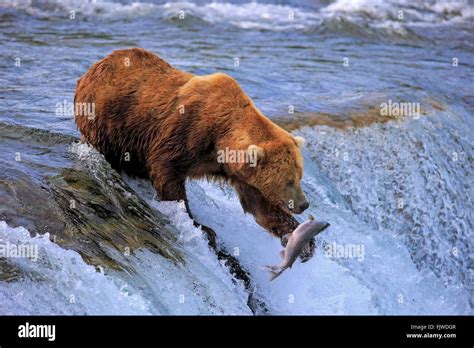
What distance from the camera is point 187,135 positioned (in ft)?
21.4

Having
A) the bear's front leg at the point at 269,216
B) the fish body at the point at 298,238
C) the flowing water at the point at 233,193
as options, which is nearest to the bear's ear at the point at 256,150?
the bear's front leg at the point at 269,216

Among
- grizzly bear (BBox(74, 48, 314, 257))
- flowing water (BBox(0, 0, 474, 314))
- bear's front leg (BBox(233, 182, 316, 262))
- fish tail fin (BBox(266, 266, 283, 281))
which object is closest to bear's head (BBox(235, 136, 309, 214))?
grizzly bear (BBox(74, 48, 314, 257))

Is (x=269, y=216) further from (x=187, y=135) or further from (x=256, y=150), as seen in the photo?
(x=187, y=135)

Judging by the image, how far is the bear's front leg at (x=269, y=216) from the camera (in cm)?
665

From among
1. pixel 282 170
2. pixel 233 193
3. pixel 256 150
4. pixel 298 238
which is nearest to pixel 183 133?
pixel 256 150

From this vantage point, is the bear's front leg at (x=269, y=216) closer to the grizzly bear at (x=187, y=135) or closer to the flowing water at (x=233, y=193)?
the grizzly bear at (x=187, y=135)

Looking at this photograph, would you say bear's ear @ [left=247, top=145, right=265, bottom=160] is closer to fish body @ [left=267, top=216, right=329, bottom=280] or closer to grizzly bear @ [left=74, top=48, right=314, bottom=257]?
grizzly bear @ [left=74, top=48, right=314, bottom=257]

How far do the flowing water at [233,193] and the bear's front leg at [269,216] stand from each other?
0.42 meters

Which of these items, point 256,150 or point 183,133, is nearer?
point 256,150

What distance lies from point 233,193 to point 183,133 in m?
1.57

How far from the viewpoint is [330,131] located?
9672 mm
